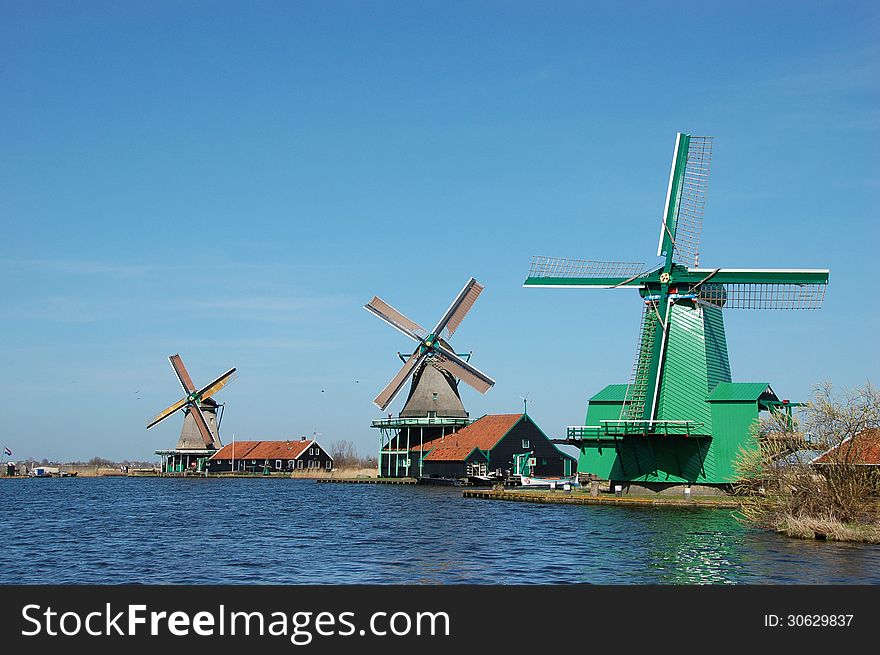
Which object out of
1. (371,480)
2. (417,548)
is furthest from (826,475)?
(371,480)

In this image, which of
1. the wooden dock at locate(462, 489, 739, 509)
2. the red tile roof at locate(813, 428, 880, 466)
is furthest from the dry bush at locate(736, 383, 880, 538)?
the wooden dock at locate(462, 489, 739, 509)

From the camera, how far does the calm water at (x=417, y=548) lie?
2144 centimetres

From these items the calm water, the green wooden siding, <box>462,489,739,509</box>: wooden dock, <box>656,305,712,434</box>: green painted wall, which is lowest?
the calm water

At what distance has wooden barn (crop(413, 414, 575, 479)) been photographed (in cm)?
6775

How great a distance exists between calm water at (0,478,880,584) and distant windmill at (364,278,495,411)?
1062 inches

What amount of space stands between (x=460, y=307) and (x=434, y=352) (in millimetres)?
4019

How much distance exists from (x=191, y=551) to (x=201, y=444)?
77.8m

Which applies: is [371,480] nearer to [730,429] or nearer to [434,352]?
[434,352]

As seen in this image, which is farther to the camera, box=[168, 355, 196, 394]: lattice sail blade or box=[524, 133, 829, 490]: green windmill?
box=[168, 355, 196, 394]: lattice sail blade

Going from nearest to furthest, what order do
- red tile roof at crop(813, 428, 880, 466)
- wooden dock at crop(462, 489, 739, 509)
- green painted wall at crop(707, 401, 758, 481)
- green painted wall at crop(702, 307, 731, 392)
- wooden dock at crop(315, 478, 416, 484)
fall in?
1. red tile roof at crop(813, 428, 880, 466)
2. wooden dock at crop(462, 489, 739, 509)
3. green painted wall at crop(707, 401, 758, 481)
4. green painted wall at crop(702, 307, 731, 392)
5. wooden dock at crop(315, 478, 416, 484)

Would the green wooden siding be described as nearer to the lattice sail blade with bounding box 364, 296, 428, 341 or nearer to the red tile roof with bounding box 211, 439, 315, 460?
the lattice sail blade with bounding box 364, 296, 428, 341

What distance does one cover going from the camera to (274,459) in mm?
103812

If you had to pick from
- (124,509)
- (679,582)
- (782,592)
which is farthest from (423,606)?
(124,509)

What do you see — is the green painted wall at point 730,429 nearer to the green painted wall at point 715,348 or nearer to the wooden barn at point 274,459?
the green painted wall at point 715,348
